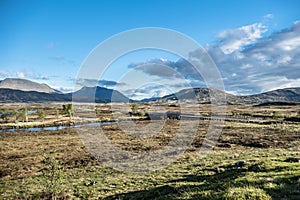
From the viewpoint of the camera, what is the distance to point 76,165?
117 feet

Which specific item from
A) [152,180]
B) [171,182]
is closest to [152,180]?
[152,180]

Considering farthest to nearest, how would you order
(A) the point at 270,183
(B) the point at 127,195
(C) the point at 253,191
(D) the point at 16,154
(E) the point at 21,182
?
(D) the point at 16,154
(E) the point at 21,182
(B) the point at 127,195
(A) the point at 270,183
(C) the point at 253,191

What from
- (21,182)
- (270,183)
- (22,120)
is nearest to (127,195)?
(270,183)

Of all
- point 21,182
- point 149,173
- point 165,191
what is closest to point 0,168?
point 21,182

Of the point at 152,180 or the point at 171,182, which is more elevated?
the point at 171,182

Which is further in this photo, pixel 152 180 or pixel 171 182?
pixel 152 180

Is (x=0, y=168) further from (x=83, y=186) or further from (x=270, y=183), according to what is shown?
(x=270, y=183)

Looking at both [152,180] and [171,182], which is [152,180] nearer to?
[152,180]

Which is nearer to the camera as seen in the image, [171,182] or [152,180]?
[171,182]

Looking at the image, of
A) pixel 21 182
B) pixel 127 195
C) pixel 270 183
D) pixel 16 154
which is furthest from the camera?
pixel 16 154

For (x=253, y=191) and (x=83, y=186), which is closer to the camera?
(x=253, y=191)

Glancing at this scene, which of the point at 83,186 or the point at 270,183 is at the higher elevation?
the point at 270,183

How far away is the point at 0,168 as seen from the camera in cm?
3603

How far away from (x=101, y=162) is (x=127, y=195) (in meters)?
17.3
